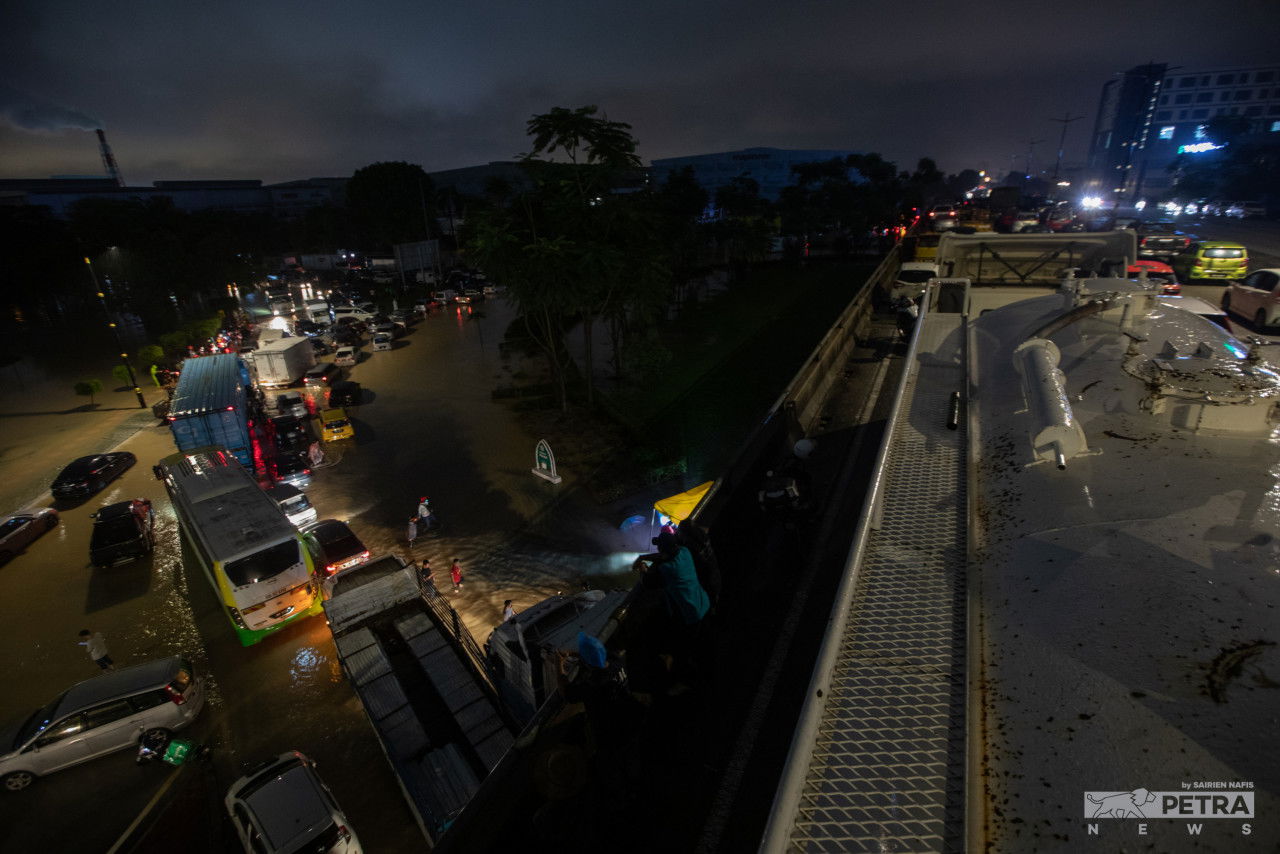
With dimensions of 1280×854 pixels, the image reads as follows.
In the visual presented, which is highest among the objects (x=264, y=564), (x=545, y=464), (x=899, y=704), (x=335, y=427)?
(x=899, y=704)

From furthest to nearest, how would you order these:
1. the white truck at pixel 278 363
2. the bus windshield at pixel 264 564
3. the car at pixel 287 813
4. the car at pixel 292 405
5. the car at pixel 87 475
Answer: the white truck at pixel 278 363
the car at pixel 292 405
the car at pixel 87 475
the bus windshield at pixel 264 564
the car at pixel 287 813

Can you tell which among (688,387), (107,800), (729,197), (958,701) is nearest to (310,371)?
(688,387)

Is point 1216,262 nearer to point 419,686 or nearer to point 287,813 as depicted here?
point 419,686

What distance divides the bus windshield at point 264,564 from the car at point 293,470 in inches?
310

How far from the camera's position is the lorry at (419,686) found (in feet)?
27.2

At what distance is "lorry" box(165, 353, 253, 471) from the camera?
19.4m

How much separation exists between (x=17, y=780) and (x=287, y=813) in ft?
19.1

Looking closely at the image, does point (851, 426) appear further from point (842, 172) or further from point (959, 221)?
point (842, 172)

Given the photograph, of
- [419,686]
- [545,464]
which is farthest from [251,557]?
[545,464]

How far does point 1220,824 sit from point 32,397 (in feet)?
149

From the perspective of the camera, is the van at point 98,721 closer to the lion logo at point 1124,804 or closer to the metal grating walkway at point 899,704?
the metal grating walkway at point 899,704

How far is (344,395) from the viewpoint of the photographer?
89.1ft

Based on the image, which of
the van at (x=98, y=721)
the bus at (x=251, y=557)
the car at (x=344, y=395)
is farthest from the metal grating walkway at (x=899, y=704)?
the car at (x=344, y=395)

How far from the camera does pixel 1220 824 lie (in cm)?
258
